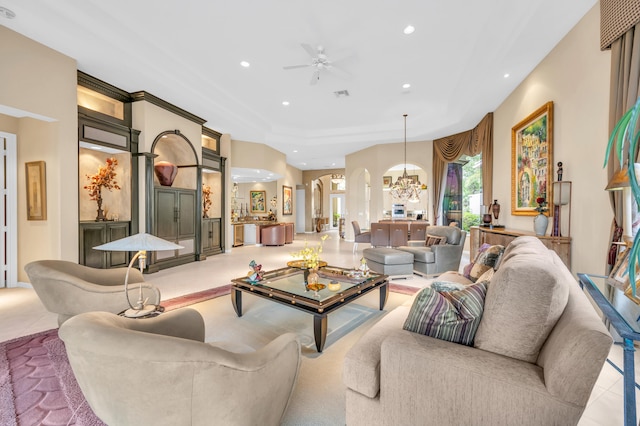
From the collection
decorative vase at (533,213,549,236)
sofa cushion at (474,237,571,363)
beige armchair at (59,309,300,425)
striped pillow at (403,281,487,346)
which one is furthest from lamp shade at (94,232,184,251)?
decorative vase at (533,213,549,236)

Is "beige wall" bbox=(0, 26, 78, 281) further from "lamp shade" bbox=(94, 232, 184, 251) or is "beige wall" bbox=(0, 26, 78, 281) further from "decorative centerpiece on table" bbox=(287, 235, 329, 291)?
"decorative centerpiece on table" bbox=(287, 235, 329, 291)

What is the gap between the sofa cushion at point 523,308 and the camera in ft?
3.73

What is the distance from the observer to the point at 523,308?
3.81 feet

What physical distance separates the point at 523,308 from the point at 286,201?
37.8 ft

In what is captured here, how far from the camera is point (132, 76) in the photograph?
4.55 metres

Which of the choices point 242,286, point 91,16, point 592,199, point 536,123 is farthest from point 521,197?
point 91,16

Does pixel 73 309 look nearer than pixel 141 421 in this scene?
No

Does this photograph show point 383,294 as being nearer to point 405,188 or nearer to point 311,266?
point 311,266

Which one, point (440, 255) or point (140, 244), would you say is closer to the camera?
point (140, 244)

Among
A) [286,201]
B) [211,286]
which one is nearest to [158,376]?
[211,286]

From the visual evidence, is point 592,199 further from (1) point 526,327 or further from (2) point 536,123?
(1) point 526,327

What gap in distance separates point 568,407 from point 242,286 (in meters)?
2.77

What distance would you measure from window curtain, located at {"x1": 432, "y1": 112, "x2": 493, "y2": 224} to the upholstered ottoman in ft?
9.41

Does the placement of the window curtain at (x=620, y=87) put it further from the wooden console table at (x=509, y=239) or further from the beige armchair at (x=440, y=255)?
the beige armchair at (x=440, y=255)
